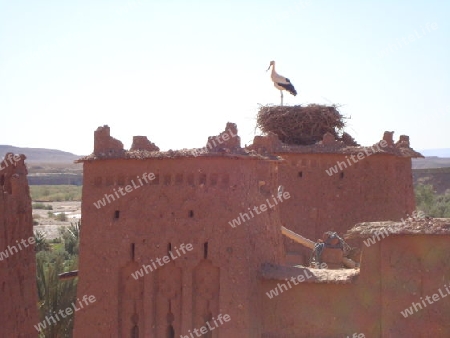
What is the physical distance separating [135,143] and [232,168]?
2312 millimetres

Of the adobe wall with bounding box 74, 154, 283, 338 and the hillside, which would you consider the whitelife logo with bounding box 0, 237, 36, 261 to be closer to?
the adobe wall with bounding box 74, 154, 283, 338

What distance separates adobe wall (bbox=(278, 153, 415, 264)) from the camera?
17.9m

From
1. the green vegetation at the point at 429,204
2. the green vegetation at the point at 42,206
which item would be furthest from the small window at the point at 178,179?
the green vegetation at the point at 42,206

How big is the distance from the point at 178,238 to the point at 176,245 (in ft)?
0.45

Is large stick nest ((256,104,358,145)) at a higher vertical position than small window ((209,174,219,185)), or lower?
higher

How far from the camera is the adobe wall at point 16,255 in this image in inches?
414

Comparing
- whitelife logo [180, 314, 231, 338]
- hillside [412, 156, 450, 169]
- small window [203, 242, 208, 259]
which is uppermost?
hillside [412, 156, 450, 169]

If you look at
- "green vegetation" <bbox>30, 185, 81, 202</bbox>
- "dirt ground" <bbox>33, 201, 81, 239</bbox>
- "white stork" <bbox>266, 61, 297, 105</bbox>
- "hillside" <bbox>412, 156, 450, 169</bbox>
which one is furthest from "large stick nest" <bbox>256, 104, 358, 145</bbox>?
"hillside" <bbox>412, 156, 450, 169</bbox>

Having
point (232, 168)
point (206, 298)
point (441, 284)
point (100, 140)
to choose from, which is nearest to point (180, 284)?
point (206, 298)

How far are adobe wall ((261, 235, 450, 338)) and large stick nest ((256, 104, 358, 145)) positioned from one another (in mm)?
6806

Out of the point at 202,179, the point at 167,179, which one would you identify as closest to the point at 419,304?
the point at 202,179

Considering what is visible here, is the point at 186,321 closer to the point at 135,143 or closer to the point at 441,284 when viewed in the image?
the point at 135,143

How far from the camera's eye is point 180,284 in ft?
44.5

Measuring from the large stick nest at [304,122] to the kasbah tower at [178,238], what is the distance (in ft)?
14.7
